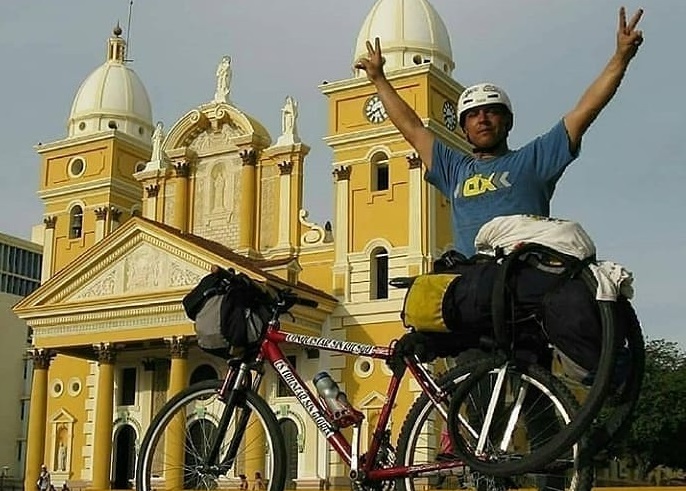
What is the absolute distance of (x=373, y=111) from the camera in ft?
116

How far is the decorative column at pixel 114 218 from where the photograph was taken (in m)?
40.7

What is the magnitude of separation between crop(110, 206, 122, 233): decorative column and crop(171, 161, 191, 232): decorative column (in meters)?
3.17

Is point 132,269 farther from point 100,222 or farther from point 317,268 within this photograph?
point 100,222

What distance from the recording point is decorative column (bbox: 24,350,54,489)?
3612 cm

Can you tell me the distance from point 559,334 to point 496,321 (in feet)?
0.92

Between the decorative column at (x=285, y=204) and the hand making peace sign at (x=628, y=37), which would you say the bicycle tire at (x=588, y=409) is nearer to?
the hand making peace sign at (x=628, y=37)

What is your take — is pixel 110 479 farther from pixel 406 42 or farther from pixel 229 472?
pixel 229 472

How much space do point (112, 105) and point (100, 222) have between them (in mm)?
4882

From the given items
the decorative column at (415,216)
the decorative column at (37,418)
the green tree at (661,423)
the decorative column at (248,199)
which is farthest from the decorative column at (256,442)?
the green tree at (661,423)

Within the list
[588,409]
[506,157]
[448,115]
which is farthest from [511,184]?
[448,115]

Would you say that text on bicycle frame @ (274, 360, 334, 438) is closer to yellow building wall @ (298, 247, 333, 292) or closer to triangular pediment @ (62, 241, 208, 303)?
triangular pediment @ (62, 241, 208, 303)

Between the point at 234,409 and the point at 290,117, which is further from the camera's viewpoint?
the point at 290,117

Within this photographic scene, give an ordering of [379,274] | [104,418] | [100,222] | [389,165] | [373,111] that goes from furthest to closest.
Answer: [100,222] < [373,111] < [389,165] < [379,274] < [104,418]

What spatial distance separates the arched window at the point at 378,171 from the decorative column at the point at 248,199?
446 centimetres
